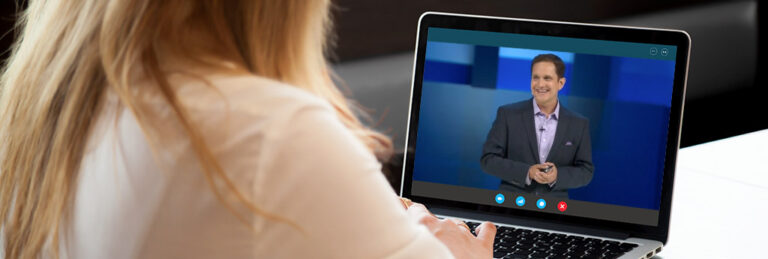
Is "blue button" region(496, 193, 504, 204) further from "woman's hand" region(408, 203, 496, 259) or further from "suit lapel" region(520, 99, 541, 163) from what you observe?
"woman's hand" region(408, 203, 496, 259)

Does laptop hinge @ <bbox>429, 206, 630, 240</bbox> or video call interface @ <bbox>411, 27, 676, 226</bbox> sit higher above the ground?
video call interface @ <bbox>411, 27, 676, 226</bbox>

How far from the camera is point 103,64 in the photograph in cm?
57

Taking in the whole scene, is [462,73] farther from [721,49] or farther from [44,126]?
[721,49]

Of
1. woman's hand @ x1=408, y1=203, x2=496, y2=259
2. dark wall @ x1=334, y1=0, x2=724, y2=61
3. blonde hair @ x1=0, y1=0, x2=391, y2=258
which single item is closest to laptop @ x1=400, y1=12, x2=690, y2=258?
woman's hand @ x1=408, y1=203, x2=496, y2=259

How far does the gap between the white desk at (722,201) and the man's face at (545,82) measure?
0.25 m

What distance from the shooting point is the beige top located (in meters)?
0.53

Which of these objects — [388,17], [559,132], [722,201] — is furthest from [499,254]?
[388,17]

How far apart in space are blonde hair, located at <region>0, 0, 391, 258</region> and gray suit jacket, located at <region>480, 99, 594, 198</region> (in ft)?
1.53

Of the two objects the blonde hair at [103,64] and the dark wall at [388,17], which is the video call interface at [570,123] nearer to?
the blonde hair at [103,64]

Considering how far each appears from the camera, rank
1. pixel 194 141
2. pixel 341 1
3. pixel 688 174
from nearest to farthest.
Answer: pixel 194 141 → pixel 688 174 → pixel 341 1

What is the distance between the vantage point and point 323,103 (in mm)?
564

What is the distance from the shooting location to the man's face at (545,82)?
1076 millimetres

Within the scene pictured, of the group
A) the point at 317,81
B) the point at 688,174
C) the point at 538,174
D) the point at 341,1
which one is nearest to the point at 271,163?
the point at 317,81

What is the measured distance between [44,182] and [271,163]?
20 centimetres
